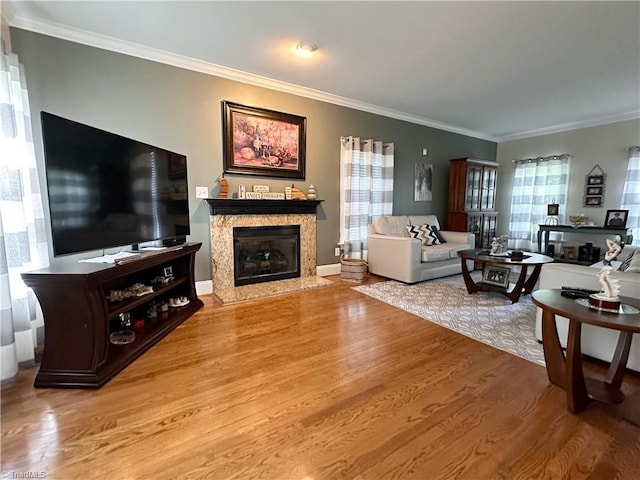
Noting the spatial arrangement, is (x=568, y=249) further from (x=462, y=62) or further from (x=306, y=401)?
(x=306, y=401)

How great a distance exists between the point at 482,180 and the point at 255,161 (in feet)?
14.2

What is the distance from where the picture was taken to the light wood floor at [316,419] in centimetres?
114

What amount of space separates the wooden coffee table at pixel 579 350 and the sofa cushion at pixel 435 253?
84.8 inches

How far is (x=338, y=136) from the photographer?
4.18 metres

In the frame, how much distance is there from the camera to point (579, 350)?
1446mm

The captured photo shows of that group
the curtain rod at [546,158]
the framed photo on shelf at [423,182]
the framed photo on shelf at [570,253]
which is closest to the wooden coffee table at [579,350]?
the framed photo on shelf at [423,182]

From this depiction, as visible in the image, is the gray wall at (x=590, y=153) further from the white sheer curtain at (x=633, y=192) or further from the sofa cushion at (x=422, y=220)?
the sofa cushion at (x=422, y=220)

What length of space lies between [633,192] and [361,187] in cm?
449

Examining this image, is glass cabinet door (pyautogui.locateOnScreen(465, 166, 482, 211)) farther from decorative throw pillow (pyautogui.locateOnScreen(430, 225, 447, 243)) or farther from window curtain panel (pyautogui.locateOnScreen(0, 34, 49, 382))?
window curtain panel (pyautogui.locateOnScreen(0, 34, 49, 382))

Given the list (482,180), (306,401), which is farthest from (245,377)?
(482,180)

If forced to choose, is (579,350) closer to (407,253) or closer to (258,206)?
(407,253)

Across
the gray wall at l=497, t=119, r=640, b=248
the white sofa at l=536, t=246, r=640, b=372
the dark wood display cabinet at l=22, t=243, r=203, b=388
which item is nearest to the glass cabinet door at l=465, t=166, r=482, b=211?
the gray wall at l=497, t=119, r=640, b=248

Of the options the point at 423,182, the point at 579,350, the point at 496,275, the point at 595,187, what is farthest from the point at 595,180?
the point at 579,350

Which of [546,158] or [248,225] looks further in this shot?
[546,158]
